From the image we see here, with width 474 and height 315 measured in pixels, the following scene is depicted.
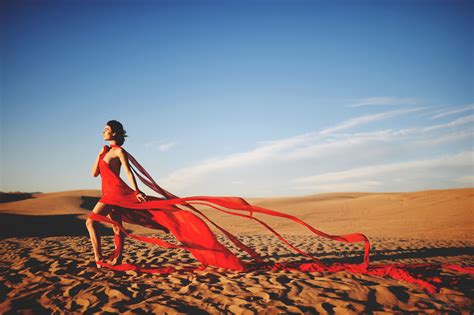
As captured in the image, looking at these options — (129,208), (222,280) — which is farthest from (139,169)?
(222,280)

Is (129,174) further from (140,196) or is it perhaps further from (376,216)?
(376,216)

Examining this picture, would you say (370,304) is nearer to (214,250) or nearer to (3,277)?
(214,250)

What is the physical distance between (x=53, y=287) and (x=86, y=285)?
370 millimetres

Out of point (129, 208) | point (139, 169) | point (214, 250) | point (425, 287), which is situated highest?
point (139, 169)

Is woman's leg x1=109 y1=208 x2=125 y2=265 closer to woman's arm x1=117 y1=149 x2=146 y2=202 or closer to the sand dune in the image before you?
woman's arm x1=117 y1=149 x2=146 y2=202

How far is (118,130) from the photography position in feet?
14.5

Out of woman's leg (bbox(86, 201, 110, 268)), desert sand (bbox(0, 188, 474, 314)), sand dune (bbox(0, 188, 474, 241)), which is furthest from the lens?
sand dune (bbox(0, 188, 474, 241))

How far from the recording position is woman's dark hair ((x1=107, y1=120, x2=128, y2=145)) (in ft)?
14.4

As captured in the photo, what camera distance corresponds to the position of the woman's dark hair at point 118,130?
438 centimetres

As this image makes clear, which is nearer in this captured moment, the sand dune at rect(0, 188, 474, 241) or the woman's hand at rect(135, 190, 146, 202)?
the woman's hand at rect(135, 190, 146, 202)

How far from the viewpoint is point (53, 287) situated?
3.45m

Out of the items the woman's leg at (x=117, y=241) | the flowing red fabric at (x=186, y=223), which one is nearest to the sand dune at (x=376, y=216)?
the flowing red fabric at (x=186, y=223)

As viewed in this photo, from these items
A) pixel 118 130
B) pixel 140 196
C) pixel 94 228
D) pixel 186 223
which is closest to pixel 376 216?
pixel 186 223

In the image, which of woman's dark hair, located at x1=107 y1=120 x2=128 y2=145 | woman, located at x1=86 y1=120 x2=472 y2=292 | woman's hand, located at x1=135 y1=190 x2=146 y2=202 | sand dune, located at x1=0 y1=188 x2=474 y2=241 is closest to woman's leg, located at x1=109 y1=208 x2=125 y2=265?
woman, located at x1=86 y1=120 x2=472 y2=292
